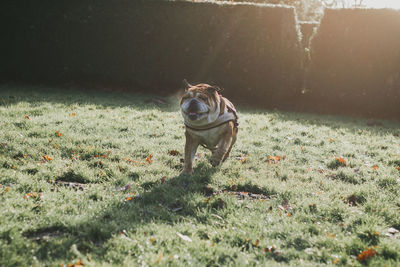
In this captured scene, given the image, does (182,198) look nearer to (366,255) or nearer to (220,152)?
(220,152)

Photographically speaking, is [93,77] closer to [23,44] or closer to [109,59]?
[109,59]

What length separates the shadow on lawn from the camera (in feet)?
8.31

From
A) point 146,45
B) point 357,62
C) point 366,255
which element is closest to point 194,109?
point 366,255

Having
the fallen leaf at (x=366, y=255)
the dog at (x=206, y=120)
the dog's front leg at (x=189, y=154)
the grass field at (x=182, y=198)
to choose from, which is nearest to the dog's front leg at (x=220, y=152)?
the dog at (x=206, y=120)

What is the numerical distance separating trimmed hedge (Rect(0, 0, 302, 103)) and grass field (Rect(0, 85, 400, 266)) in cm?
465

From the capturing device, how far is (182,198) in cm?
351

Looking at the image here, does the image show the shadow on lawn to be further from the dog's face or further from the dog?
the dog's face

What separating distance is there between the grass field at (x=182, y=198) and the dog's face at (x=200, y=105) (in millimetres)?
743

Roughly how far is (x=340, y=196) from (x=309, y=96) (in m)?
7.70

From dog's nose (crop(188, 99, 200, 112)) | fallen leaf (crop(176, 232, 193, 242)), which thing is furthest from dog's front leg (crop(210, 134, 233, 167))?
fallen leaf (crop(176, 232, 193, 242))

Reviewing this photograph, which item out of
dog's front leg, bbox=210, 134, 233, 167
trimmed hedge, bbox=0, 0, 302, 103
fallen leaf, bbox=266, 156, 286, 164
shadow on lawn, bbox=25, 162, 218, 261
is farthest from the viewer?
trimmed hedge, bbox=0, 0, 302, 103

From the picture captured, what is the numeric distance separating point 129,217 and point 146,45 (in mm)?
9338

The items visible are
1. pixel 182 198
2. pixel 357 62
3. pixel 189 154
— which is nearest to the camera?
pixel 182 198

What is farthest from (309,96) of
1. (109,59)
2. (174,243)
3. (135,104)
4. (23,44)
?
(23,44)
